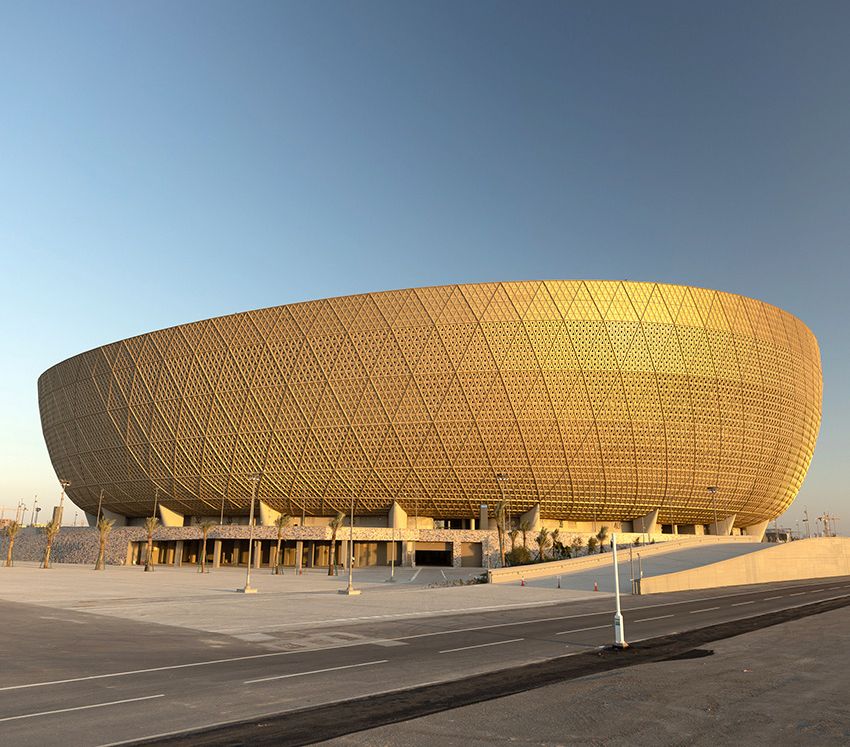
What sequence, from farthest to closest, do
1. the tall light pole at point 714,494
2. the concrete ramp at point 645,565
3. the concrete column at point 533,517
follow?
the tall light pole at point 714,494 < the concrete column at point 533,517 < the concrete ramp at point 645,565

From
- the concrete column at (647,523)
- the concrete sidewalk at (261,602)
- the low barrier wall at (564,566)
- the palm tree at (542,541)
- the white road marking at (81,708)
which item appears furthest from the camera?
the concrete column at (647,523)

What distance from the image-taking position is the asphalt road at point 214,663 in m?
7.28

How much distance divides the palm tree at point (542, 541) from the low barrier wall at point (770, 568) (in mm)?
14186

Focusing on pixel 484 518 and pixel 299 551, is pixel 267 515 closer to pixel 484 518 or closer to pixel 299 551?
pixel 299 551

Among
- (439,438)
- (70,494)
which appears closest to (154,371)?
(70,494)

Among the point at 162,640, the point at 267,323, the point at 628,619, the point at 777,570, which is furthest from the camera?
the point at 267,323

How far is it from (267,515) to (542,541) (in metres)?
26.9

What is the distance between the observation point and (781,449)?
6269 cm

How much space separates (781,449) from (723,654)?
5856 centimetres

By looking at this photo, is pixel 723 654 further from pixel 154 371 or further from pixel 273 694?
pixel 154 371

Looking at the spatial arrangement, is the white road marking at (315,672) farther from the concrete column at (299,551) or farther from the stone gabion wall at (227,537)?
the concrete column at (299,551)

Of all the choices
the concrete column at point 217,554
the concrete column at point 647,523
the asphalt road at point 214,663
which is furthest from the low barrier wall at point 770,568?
the concrete column at point 217,554

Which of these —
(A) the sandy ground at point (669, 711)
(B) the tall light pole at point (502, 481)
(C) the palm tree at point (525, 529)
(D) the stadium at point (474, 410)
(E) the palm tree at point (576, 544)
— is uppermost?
(D) the stadium at point (474, 410)

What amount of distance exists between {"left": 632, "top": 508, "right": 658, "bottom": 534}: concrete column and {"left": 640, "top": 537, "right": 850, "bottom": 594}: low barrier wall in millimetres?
14972
